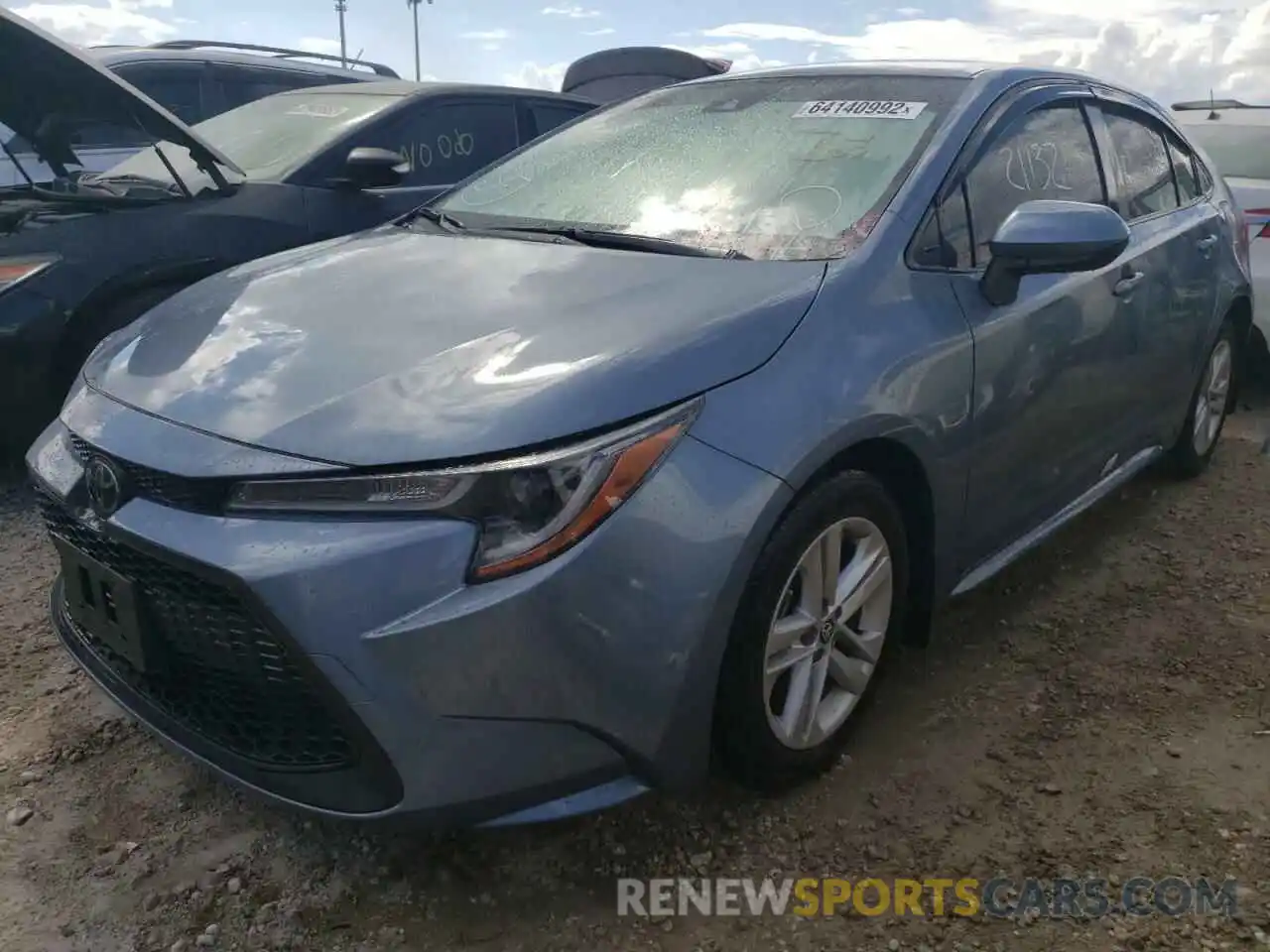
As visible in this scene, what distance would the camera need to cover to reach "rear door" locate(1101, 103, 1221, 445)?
3.18 metres

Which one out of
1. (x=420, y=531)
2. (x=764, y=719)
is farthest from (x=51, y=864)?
(x=764, y=719)

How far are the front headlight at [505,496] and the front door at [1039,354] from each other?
42.9 inches

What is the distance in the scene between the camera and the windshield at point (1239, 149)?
518 cm

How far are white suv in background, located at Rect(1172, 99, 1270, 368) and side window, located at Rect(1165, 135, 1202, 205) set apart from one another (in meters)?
1.05

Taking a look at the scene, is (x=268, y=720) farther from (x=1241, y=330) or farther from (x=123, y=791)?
(x=1241, y=330)

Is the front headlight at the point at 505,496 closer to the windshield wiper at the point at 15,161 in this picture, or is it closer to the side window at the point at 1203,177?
the side window at the point at 1203,177

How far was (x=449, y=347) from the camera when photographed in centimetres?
196

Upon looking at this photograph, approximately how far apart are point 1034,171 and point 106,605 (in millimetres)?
2425

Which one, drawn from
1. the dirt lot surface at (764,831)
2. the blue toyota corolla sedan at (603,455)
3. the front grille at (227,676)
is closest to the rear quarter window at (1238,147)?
the blue toyota corolla sedan at (603,455)

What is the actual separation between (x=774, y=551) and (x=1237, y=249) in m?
3.05

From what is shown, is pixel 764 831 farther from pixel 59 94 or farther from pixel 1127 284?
pixel 59 94

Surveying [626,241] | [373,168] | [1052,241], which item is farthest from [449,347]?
[373,168]

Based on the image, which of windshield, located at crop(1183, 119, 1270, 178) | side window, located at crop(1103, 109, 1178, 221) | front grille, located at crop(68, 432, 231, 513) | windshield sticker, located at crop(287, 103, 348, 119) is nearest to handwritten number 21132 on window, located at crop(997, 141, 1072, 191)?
side window, located at crop(1103, 109, 1178, 221)

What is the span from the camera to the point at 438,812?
1706 millimetres
